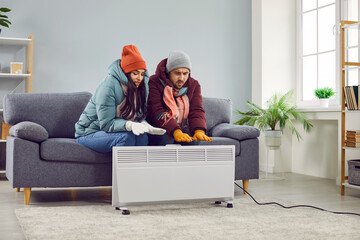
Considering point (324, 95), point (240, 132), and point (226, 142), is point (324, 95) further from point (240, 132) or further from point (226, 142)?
point (226, 142)

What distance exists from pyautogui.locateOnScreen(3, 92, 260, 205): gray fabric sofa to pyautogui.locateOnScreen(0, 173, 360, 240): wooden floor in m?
0.16

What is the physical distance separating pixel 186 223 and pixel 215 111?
1.85 m

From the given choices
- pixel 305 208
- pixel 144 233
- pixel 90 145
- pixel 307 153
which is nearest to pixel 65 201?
pixel 90 145

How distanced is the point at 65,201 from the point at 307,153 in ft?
9.41

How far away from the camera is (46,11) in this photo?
16.0 ft

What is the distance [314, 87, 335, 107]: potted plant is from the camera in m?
4.66

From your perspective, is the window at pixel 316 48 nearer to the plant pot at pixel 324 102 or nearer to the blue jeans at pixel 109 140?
the plant pot at pixel 324 102

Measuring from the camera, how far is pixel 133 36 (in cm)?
520

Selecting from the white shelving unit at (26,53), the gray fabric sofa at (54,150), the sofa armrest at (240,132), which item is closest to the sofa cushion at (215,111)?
the sofa armrest at (240,132)

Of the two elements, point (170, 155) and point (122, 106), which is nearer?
point (170, 155)

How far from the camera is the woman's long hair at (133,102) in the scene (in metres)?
2.97

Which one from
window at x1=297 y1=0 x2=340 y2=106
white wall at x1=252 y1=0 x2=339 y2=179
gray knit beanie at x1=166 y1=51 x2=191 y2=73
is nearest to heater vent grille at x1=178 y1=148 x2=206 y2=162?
gray knit beanie at x1=166 y1=51 x2=191 y2=73

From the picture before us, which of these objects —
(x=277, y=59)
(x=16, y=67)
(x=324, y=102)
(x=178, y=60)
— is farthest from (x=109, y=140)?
(x=277, y=59)

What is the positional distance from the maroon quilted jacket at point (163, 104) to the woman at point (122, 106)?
0.06 m
